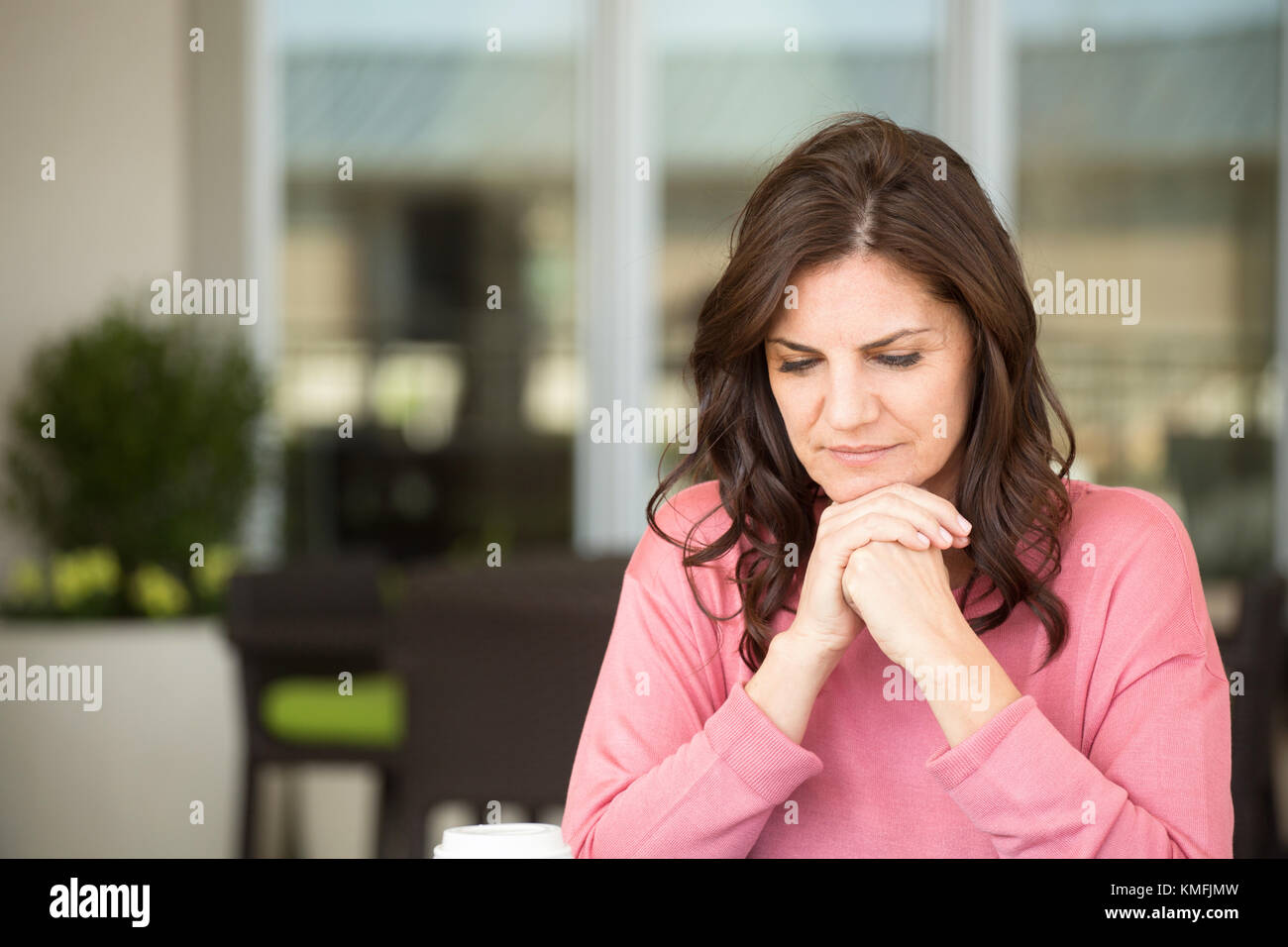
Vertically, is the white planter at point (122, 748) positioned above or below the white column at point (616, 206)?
below

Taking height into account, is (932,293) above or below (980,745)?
above

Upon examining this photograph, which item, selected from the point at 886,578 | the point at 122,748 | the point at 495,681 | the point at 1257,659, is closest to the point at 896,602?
the point at 886,578

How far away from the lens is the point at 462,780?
8.66 feet

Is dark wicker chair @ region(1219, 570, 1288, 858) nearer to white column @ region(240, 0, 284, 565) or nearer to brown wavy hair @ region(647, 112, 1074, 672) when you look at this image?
brown wavy hair @ region(647, 112, 1074, 672)

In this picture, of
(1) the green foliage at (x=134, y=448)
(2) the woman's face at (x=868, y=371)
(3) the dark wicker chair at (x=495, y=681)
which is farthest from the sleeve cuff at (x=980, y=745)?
(1) the green foliage at (x=134, y=448)

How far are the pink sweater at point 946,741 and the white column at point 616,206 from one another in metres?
3.89

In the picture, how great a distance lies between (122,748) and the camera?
12.5 ft

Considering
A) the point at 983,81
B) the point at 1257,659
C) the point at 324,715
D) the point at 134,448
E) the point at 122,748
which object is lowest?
the point at 122,748

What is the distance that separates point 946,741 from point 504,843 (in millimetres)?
589

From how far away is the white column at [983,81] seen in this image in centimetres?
521

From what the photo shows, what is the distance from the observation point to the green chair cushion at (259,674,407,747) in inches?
141

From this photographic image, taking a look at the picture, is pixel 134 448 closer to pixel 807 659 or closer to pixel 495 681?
pixel 495 681

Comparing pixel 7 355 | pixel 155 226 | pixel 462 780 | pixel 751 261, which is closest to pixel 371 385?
pixel 155 226

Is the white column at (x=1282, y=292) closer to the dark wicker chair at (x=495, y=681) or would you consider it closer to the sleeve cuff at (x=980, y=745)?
the dark wicker chair at (x=495, y=681)
